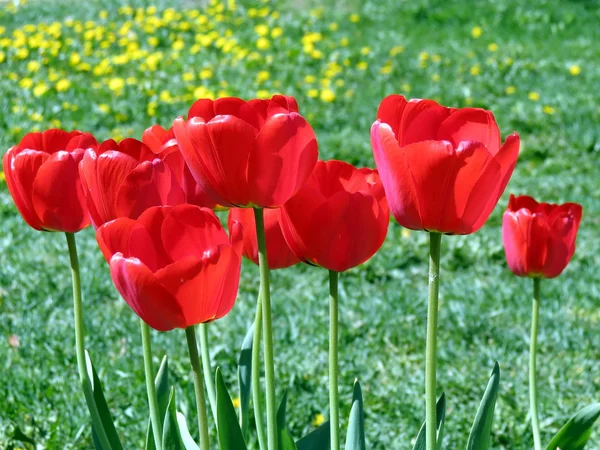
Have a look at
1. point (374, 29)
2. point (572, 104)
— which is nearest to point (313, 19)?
point (374, 29)

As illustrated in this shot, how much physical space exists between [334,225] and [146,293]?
0.27 m

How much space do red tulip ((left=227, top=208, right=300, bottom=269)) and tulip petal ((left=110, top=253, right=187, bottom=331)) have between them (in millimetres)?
315

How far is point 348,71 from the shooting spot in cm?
677

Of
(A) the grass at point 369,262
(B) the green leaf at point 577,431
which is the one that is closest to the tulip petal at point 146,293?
(B) the green leaf at point 577,431

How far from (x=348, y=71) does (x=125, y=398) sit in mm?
4658

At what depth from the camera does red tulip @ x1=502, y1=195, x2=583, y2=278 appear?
64.6 inches

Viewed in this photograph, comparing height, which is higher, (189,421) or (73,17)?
(73,17)

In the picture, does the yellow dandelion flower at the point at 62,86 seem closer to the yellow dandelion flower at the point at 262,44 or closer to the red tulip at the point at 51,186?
the yellow dandelion flower at the point at 262,44

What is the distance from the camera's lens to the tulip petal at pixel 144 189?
1159mm

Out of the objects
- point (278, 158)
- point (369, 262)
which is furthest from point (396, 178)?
point (369, 262)

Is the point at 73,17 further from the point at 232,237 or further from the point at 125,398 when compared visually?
the point at 232,237

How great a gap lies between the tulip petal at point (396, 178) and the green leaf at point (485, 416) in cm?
34

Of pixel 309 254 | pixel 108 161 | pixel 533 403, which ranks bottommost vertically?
pixel 533 403

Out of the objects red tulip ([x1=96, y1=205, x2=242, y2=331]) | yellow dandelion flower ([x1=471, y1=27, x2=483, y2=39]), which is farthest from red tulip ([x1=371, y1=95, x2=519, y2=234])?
yellow dandelion flower ([x1=471, y1=27, x2=483, y2=39])
